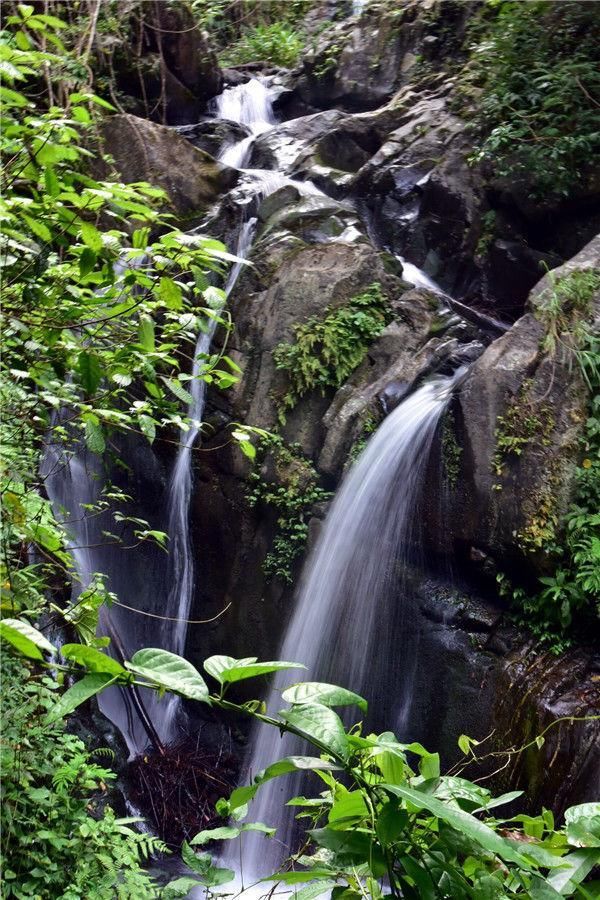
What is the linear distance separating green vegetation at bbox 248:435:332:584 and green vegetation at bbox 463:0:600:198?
3729 mm

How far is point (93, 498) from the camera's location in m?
6.76

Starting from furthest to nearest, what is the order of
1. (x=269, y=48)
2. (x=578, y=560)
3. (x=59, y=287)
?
(x=269, y=48), (x=578, y=560), (x=59, y=287)

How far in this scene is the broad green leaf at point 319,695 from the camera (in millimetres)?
1107

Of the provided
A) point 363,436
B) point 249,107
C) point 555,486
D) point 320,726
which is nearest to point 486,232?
point 363,436

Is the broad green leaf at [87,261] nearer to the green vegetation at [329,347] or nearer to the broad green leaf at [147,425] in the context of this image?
the broad green leaf at [147,425]

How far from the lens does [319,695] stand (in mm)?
1128

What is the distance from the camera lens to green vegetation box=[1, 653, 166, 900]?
7.27ft

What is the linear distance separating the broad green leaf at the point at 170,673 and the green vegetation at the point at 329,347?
5.38 m

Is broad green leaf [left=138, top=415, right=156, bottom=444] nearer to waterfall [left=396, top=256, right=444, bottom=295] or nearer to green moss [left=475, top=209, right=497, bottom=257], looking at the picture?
waterfall [left=396, top=256, right=444, bottom=295]

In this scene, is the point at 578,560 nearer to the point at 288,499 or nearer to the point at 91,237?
the point at 288,499

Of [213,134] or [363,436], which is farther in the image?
[213,134]

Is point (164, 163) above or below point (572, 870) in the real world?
above

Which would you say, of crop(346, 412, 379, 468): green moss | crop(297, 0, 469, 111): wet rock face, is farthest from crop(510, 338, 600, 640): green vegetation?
crop(297, 0, 469, 111): wet rock face

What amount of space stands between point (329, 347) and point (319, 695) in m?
5.41
